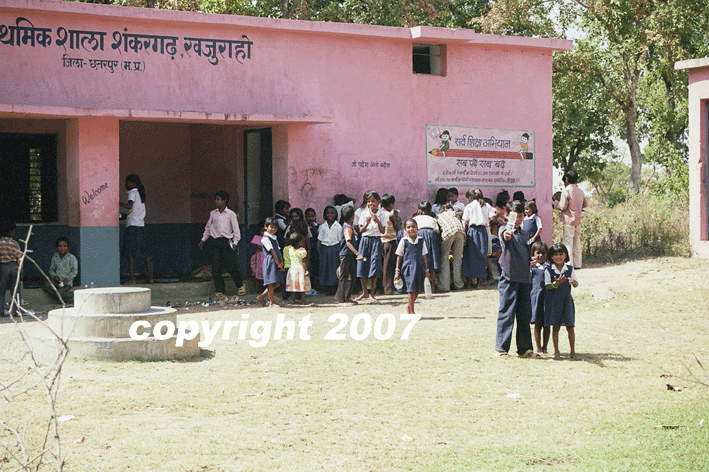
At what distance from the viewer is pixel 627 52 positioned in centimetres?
2398

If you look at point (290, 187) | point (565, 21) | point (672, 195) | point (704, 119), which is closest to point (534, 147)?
point (704, 119)

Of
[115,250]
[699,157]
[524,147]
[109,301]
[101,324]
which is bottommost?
[101,324]

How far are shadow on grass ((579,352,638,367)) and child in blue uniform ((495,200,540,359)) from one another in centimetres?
49

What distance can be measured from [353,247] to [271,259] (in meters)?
1.12

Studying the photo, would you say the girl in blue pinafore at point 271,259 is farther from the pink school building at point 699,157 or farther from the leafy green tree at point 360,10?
the leafy green tree at point 360,10

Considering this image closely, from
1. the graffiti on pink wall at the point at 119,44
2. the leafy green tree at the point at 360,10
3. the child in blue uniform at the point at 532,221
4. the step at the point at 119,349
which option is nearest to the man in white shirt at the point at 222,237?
the graffiti on pink wall at the point at 119,44

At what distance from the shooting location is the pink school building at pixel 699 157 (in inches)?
627

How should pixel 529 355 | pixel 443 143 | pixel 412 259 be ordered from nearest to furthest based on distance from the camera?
pixel 529 355, pixel 412 259, pixel 443 143

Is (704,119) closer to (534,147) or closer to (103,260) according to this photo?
(534,147)

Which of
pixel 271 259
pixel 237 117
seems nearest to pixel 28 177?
pixel 237 117

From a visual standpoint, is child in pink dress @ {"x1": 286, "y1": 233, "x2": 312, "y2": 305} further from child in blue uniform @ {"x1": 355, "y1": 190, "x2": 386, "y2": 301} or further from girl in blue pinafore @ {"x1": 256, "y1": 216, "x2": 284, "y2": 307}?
child in blue uniform @ {"x1": 355, "y1": 190, "x2": 386, "y2": 301}

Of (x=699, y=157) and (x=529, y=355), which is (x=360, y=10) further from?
(x=529, y=355)

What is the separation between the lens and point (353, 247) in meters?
12.4

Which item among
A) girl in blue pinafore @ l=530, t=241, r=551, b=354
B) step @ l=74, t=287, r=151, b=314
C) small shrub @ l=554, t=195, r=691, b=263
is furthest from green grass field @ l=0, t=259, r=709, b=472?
small shrub @ l=554, t=195, r=691, b=263
